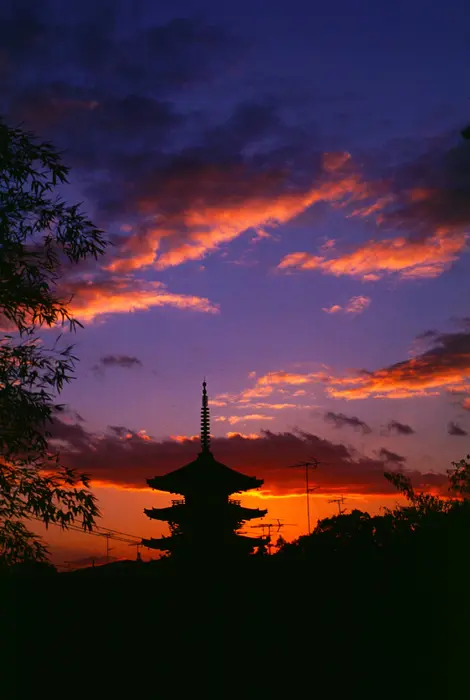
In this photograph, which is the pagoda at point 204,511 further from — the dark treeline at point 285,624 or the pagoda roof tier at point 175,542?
the dark treeline at point 285,624

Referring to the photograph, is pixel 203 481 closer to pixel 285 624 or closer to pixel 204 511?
pixel 204 511

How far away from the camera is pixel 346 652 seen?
58.6 ft

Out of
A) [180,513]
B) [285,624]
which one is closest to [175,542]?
[180,513]

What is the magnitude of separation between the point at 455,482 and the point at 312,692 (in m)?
13.6

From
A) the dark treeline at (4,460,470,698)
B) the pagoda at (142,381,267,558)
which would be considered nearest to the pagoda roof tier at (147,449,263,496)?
the pagoda at (142,381,267,558)

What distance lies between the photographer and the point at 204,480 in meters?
39.7

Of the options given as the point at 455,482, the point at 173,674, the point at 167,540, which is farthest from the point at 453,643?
the point at 167,540

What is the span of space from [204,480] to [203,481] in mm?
79

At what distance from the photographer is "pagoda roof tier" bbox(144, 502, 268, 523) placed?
39.9 meters

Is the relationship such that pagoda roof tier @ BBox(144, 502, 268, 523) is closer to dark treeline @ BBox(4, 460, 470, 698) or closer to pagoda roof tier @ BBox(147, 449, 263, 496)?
pagoda roof tier @ BBox(147, 449, 263, 496)

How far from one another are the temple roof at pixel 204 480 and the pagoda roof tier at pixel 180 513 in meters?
0.83

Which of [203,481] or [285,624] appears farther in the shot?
[203,481]

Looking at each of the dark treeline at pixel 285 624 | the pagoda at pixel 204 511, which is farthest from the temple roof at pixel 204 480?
the dark treeline at pixel 285 624

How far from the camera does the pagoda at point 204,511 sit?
39406 millimetres
